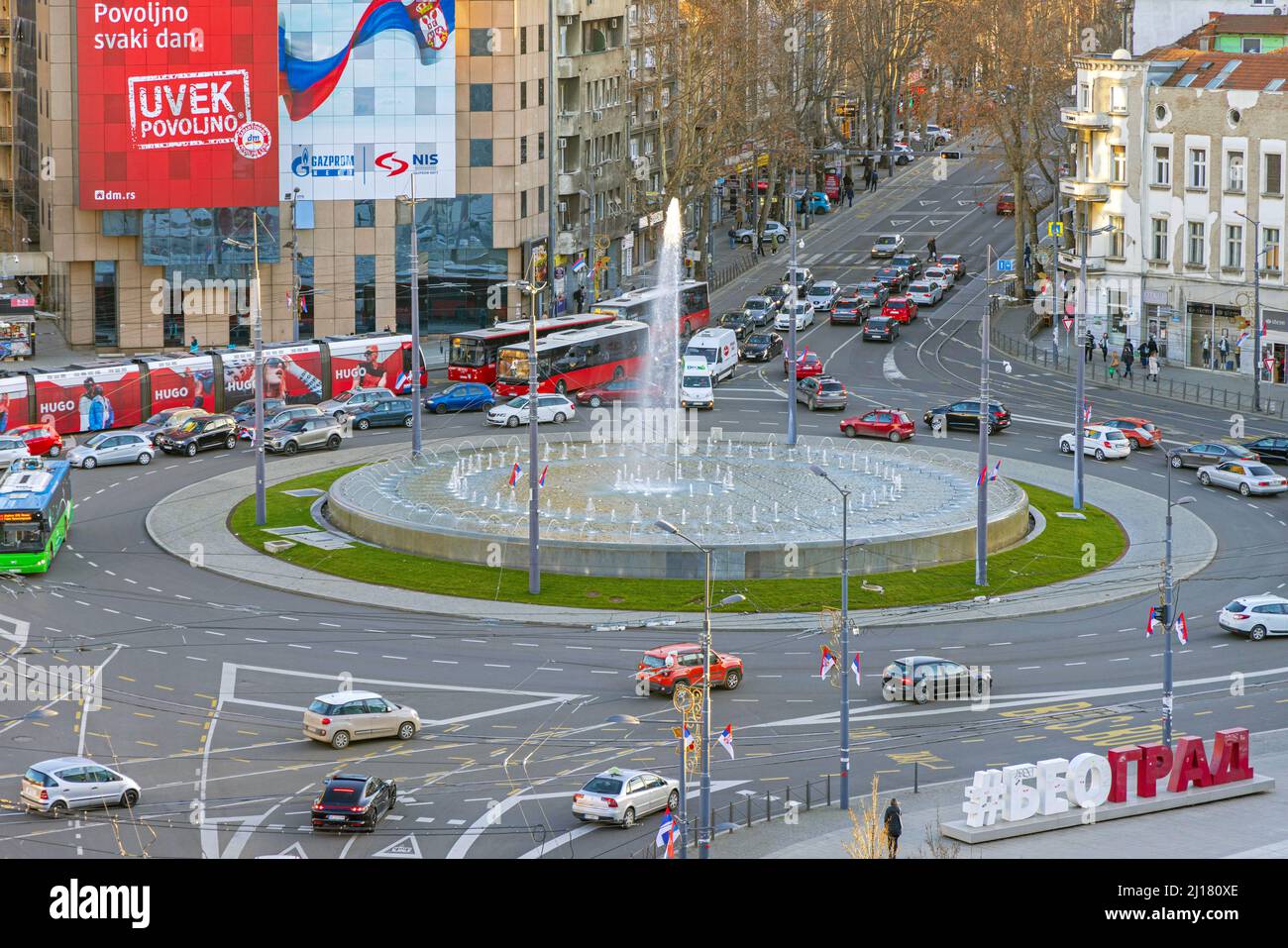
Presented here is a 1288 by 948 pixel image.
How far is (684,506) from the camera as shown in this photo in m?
73.4

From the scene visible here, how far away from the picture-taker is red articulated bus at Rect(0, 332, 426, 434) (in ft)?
294

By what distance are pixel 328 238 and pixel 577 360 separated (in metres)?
20.6

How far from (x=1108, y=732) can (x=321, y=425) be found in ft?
155

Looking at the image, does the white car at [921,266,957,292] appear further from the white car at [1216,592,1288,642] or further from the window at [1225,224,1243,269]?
the white car at [1216,592,1288,642]

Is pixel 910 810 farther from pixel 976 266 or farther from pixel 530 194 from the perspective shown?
pixel 976 266

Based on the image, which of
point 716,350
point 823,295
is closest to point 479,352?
point 716,350

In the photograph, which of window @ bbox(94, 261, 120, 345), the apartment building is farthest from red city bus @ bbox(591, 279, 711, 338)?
window @ bbox(94, 261, 120, 345)

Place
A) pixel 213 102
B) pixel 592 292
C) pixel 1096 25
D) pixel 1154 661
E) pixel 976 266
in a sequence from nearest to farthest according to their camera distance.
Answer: pixel 1154 661
pixel 213 102
pixel 592 292
pixel 976 266
pixel 1096 25

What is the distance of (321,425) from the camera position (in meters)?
90.8

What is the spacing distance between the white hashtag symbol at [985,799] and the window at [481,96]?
82.0 metres

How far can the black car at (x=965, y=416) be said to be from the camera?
94875 millimetres

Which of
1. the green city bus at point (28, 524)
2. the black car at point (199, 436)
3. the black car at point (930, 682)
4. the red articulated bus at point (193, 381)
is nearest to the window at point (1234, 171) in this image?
the red articulated bus at point (193, 381)

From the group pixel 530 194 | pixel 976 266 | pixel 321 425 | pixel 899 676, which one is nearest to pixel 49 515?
pixel 321 425

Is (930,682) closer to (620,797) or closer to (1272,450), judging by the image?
(620,797)
